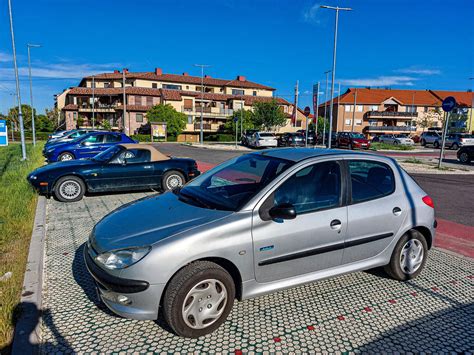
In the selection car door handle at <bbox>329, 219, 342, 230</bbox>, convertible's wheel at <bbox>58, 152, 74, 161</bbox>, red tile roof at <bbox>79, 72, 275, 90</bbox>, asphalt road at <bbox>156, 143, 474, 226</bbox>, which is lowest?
asphalt road at <bbox>156, 143, 474, 226</bbox>

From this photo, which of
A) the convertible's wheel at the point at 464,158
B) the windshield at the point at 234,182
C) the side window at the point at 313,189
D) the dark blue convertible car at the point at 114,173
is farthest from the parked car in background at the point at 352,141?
the side window at the point at 313,189

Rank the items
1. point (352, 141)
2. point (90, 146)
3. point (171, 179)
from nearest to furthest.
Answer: point (171, 179), point (90, 146), point (352, 141)

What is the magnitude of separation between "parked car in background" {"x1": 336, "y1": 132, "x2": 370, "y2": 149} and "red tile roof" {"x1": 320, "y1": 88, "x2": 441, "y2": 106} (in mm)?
41660

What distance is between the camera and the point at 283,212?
296 cm

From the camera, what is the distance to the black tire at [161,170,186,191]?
8.73 meters

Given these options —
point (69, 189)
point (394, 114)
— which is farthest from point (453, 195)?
point (394, 114)

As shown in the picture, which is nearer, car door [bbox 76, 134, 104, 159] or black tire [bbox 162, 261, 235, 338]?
black tire [bbox 162, 261, 235, 338]

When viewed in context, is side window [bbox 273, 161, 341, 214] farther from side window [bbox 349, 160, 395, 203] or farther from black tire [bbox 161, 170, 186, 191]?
black tire [bbox 161, 170, 186, 191]

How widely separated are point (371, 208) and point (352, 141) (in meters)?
28.4

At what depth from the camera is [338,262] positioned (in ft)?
11.4

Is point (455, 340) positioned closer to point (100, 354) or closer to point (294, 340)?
A: point (294, 340)

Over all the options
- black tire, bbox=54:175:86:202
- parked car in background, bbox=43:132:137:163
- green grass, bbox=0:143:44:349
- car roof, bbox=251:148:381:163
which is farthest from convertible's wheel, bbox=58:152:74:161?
car roof, bbox=251:148:381:163

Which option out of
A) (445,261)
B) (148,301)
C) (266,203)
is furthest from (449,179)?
A: (148,301)

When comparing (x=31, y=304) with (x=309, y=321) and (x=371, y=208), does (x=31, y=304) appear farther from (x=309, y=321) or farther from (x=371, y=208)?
(x=371, y=208)
